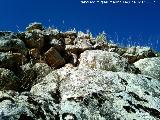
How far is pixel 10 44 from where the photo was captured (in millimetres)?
12438

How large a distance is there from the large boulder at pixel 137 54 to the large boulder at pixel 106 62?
2431mm

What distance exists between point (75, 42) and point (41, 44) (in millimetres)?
2118

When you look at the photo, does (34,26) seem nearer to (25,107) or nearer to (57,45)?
(57,45)

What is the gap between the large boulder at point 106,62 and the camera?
1212 centimetres

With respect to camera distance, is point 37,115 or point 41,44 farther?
point 41,44

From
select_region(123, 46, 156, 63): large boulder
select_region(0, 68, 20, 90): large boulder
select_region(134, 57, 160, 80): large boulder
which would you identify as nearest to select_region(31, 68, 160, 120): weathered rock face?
select_region(0, 68, 20, 90): large boulder

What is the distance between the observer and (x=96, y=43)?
1589 centimetres

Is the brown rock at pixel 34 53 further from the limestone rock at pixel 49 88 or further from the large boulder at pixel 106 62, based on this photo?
the limestone rock at pixel 49 88

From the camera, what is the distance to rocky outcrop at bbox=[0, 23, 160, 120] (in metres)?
8.04

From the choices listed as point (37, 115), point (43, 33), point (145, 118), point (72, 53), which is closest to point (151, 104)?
point (145, 118)

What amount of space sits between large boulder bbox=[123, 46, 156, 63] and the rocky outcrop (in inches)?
2.0

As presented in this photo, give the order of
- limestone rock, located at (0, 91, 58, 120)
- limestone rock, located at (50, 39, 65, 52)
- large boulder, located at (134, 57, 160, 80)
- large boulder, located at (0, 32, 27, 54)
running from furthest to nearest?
1. limestone rock, located at (50, 39, 65, 52)
2. large boulder, located at (134, 57, 160, 80)
3. large boulder, located at (0, 32, 27, 54)
4. limestone rock, located at (0, 91, 58, 120)

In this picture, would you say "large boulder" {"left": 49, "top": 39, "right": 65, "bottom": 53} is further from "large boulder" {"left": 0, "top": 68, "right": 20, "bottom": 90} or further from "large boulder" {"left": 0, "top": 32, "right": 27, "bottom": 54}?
"large boulder" {"left": 0, "top": 68, "right": 20, "bottom": 90}

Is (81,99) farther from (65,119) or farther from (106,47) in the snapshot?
(106,47)
